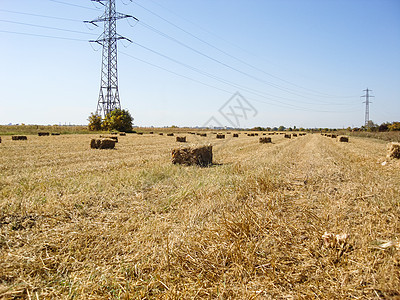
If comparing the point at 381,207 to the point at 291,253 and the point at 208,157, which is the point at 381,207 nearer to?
the point at 291,253

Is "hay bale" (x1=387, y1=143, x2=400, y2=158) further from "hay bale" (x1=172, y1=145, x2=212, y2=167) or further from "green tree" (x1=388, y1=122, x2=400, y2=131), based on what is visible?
"green tree" (x1=388, y1=122, x2=400, y2=131)

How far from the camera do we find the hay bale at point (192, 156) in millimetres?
9266

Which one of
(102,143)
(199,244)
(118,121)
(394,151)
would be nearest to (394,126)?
(394,151)

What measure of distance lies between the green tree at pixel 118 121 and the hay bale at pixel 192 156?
43.5m

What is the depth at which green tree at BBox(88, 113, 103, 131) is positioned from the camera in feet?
170

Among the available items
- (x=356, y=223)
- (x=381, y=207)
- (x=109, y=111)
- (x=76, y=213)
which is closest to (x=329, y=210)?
(x=356, y=223)

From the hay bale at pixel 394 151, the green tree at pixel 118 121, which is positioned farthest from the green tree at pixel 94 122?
the hay bale at pixel 394 151

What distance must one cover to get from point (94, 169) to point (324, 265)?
7.47 m

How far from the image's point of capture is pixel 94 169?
8.24 meters

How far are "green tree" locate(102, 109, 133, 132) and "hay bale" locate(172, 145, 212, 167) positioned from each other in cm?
4353

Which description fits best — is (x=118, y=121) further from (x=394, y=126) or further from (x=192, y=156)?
(x=394, y=126)

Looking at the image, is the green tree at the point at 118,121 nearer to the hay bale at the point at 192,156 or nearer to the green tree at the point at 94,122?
the green tree at the point at 94,122

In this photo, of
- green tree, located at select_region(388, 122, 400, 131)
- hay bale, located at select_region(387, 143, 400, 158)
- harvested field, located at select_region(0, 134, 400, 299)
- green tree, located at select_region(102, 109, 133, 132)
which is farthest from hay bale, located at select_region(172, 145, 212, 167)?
green tree, located at select_region(388, 122, 400, 131)

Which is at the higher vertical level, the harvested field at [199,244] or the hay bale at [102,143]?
the hay bale at [102,143]
